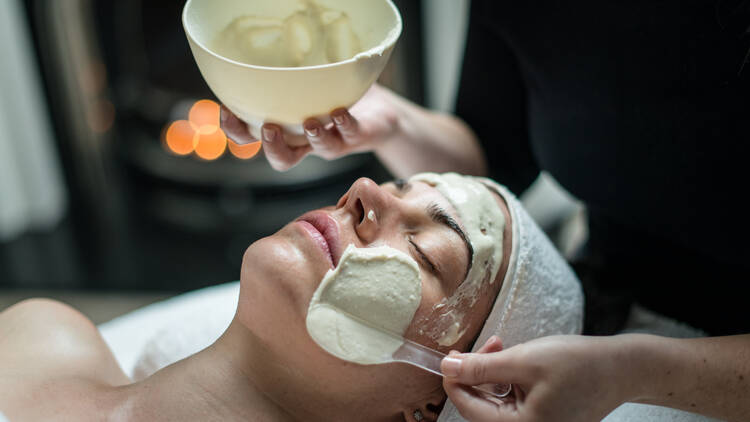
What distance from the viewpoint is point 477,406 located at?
3.01 ft

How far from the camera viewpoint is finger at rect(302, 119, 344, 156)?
1.06m

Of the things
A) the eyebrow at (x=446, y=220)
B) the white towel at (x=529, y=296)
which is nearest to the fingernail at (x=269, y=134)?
the eyebrow at (x=446, y=220)

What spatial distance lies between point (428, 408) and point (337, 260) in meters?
0.31

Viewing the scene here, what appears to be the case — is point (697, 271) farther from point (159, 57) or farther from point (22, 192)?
point (22, 192)

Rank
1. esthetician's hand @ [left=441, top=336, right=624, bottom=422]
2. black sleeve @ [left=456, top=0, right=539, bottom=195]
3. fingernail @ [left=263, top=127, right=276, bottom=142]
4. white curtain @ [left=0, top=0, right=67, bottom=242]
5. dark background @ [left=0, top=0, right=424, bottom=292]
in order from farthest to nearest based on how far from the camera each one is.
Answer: dark background @ [left=0, top=0, right=424, bottom=292]
white curtain @ [left=0, top=0, right=67, bottom=242]
black sleeve @ [left=456, top=0, right=539, bottom=195]
fingernail @ [left=263, top=127, right=276, bottom=142]
esthetician's hand @ [left=441, top=336, right=624, bottom=422]

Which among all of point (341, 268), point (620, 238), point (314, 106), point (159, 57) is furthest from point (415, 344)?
point (159, 57)

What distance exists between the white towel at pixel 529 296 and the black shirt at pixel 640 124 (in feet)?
0.53

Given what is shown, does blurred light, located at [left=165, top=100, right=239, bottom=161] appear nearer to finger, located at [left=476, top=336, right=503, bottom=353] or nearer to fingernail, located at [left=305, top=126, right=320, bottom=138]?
fingernail, located at [left=305, top=126, right=320, bottom=138]

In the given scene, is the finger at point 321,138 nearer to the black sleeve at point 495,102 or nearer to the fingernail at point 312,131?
the fingernail at point 312,131

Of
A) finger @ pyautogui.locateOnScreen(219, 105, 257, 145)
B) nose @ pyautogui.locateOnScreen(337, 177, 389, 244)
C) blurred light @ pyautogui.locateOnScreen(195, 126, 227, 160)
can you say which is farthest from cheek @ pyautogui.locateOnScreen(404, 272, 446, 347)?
blurred light @ pyautogui.locateOnScreen(195, 126, 227, 160)

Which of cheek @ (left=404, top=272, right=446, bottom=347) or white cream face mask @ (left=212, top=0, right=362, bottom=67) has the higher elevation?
white cream face mask @ (left=212, top=0, right=362, bottom=67)

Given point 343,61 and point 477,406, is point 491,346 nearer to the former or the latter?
point 477,406

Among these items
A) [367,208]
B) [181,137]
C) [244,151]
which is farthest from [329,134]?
[181,137]

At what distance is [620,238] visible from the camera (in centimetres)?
144
